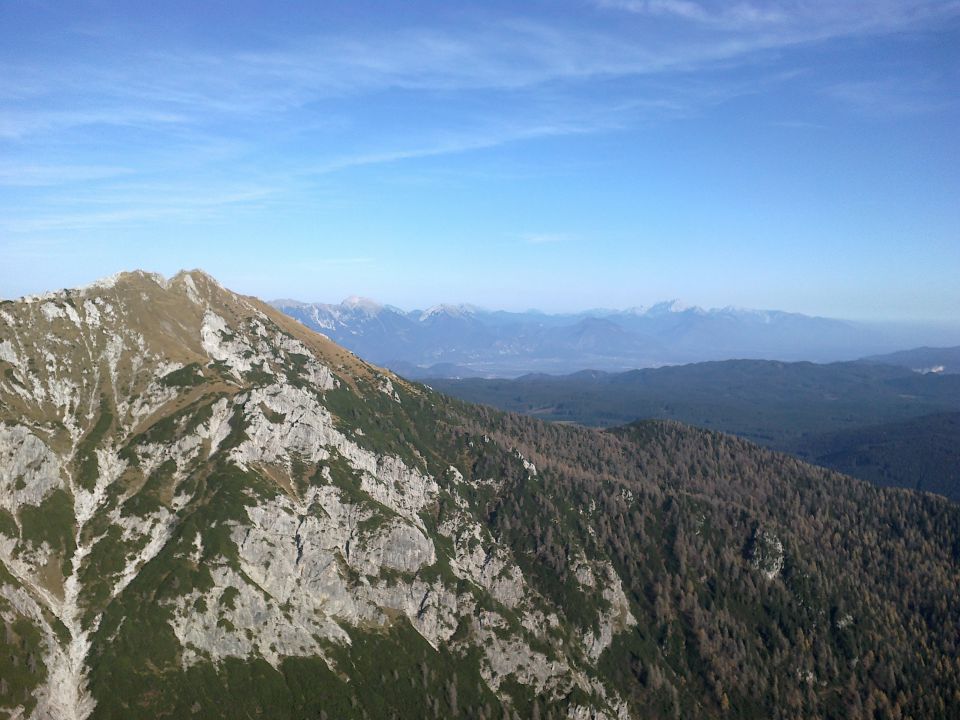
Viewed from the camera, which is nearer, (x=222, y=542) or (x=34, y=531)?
(x=34, y=531)

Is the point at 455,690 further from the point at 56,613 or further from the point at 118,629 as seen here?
the point at 56,613

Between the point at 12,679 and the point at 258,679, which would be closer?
the point at 12,679

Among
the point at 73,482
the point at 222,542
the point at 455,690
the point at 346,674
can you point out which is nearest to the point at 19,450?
the point at 73,482

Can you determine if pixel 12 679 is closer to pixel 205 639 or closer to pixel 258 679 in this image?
pixel 205 639

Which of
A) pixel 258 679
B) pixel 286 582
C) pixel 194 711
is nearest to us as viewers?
pixel 194 711

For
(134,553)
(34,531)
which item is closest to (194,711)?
(134,553)

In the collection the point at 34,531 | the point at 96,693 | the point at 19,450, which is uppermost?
the point at 19,450

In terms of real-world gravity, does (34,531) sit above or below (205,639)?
above

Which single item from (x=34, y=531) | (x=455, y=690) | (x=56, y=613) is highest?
(x=34, y=531)

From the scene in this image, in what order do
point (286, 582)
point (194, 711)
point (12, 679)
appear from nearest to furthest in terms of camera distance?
point (12, 679)
point (194, 711)
point (286, 582)
